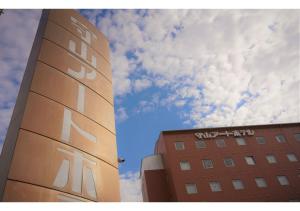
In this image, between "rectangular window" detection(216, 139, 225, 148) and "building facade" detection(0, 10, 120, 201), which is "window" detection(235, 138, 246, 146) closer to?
"rectangular window" detection(216, 139, 225, 148)

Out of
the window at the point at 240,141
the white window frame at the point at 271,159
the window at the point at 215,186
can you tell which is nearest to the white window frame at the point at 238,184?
the window at the point at 215,186

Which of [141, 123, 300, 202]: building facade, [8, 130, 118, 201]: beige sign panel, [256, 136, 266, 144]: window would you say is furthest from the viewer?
[256, 136, 266, 144]: window

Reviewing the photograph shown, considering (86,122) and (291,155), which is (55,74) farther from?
(291,155)

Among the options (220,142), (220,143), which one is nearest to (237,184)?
(220,143)

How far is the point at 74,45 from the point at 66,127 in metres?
3.90

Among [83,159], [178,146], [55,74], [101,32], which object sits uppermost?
[178,146]

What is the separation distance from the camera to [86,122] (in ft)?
23.6

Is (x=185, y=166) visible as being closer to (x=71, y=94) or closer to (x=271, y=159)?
(x=271, y=159)

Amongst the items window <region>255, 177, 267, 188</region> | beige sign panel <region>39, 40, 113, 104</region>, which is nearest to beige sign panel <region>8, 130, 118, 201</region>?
beige sign panel <region>39, 40, 113, 104</region>

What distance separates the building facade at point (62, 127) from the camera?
4910 mm

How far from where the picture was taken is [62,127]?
6.24 m

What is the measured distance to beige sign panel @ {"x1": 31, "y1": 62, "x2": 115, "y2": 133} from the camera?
6.57 meters
